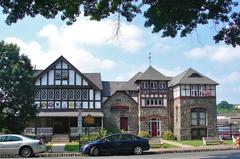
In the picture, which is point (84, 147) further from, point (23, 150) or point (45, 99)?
point (45, 99)

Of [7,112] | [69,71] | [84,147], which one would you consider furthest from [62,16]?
[69,71]

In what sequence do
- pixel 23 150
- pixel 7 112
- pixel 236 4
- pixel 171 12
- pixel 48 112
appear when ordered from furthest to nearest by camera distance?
pixel 48 112 → pixel 7 112 → pixel 23 150 → pixel 236 4 → pixel 171 12

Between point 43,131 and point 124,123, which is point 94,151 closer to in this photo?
point 43,131

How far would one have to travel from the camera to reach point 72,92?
55.0 meters

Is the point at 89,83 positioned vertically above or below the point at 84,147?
above

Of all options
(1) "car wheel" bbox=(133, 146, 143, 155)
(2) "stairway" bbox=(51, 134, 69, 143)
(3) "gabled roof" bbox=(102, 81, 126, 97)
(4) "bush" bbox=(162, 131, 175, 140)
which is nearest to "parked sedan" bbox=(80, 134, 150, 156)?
(1) "car wheel" bbox=(133, 146, 143, 155)

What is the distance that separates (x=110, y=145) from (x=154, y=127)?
28.4m

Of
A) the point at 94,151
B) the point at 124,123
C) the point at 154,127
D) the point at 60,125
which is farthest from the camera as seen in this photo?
the point at 124,123

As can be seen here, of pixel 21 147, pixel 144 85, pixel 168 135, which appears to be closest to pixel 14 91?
pixel 21 147

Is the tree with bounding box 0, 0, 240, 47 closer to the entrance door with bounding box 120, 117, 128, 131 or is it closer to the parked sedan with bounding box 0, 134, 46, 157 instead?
the parked sedan with bounding box 0, 134, 46, 157

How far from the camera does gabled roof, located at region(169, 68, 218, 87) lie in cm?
5609

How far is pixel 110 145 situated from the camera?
29359 mm

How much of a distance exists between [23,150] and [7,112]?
1092 cm

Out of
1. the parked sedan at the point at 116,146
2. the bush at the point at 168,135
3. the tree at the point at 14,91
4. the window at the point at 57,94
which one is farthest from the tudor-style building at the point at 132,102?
the parked sedan at the point at 116,146
